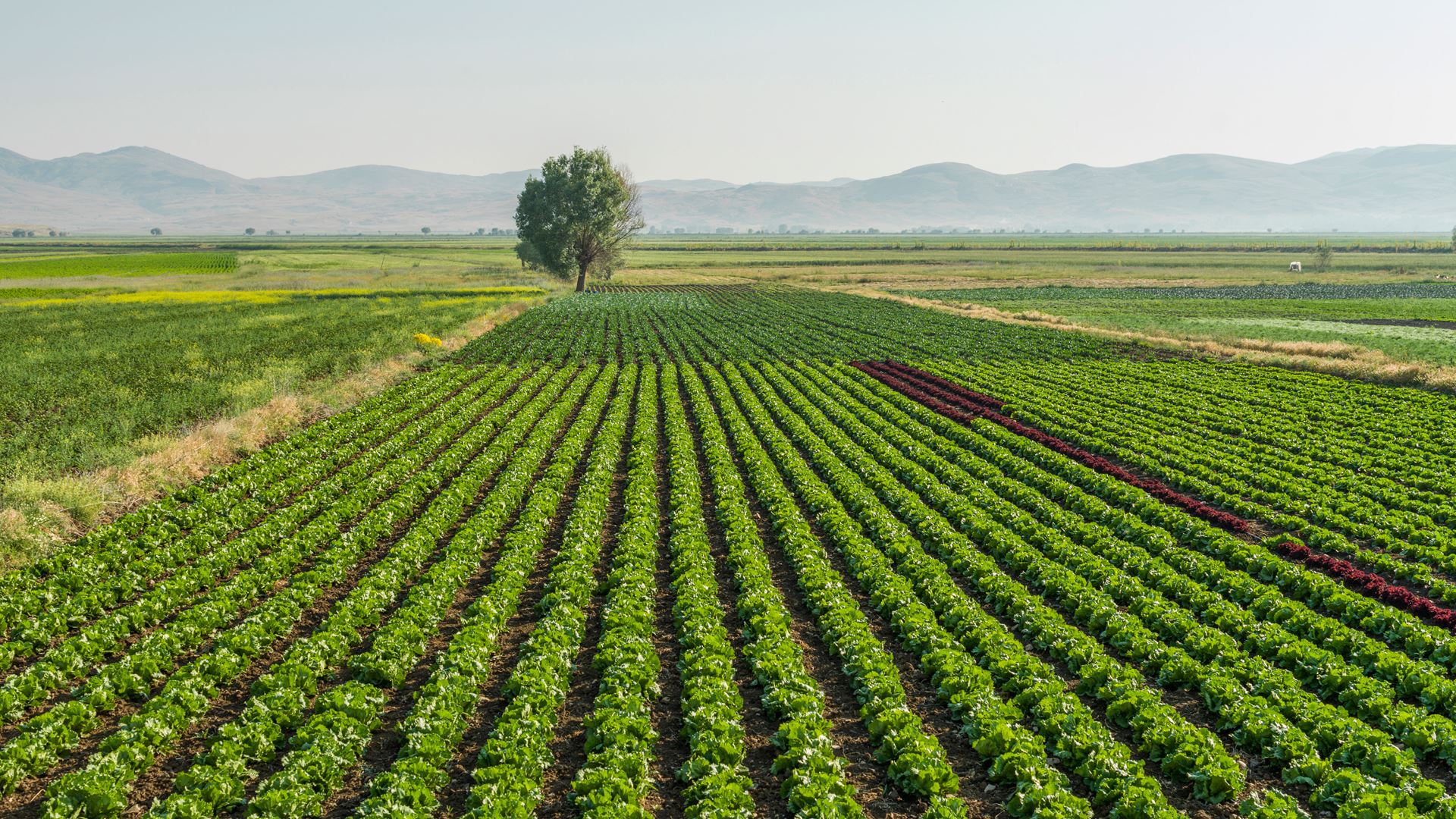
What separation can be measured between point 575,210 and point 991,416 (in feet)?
223

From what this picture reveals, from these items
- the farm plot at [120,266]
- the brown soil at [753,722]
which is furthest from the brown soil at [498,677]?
the farm plot at [120,266]

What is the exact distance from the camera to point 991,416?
29547 millimetres

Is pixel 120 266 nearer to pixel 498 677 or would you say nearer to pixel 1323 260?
pixel 498 677

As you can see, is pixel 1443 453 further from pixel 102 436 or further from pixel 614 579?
pixel 102 436

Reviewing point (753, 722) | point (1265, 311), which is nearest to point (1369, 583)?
point (753, 722)

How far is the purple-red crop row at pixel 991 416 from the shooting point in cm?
1905

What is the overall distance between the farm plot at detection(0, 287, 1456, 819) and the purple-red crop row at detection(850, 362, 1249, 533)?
0.69 feet

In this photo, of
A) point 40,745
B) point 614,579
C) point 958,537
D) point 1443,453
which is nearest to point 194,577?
point 40,745

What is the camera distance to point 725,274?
426 ft

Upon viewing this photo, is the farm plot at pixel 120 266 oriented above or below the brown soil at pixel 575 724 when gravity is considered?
above

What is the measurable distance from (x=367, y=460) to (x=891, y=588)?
15081 millimetres

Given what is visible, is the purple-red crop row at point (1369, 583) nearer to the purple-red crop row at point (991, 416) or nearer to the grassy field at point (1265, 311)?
the purple-red crop row at point (991, 416)

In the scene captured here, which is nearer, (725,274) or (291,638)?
(291,638)

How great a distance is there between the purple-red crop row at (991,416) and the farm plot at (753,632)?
0.69 ft
